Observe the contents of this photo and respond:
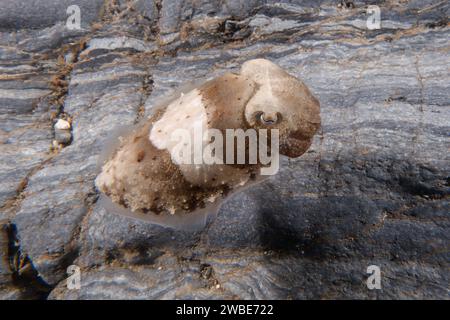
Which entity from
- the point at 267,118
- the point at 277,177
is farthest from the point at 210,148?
the point at 277,177

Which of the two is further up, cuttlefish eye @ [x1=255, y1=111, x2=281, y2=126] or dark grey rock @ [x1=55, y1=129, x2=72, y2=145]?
cuttlefish eye @ [x1=255, y1=111, x2=281, y2=126]

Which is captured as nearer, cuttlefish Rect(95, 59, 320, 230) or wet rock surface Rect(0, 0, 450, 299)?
wet rock surface Rect(0, 0, 450, 299)

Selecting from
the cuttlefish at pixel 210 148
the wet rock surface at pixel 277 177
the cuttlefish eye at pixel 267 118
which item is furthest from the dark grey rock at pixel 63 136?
the cuttlefish eye at pixel 267 118

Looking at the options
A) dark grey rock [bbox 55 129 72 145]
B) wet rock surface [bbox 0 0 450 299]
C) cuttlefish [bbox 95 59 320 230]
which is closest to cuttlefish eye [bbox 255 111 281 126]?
cuttlefish [bbox 95 59 320 230]

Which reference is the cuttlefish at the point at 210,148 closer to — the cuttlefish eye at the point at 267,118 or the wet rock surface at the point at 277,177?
the cuttlefish eye at the point at 267,118

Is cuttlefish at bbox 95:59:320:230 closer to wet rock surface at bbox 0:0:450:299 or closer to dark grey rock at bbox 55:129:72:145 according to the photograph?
wet rock surface at bbox 0:0:450:299

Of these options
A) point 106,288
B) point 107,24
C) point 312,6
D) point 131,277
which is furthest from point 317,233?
point 107,24

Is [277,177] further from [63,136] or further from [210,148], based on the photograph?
[63,136]

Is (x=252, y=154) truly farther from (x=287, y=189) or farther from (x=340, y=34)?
(x=340, y=34)
